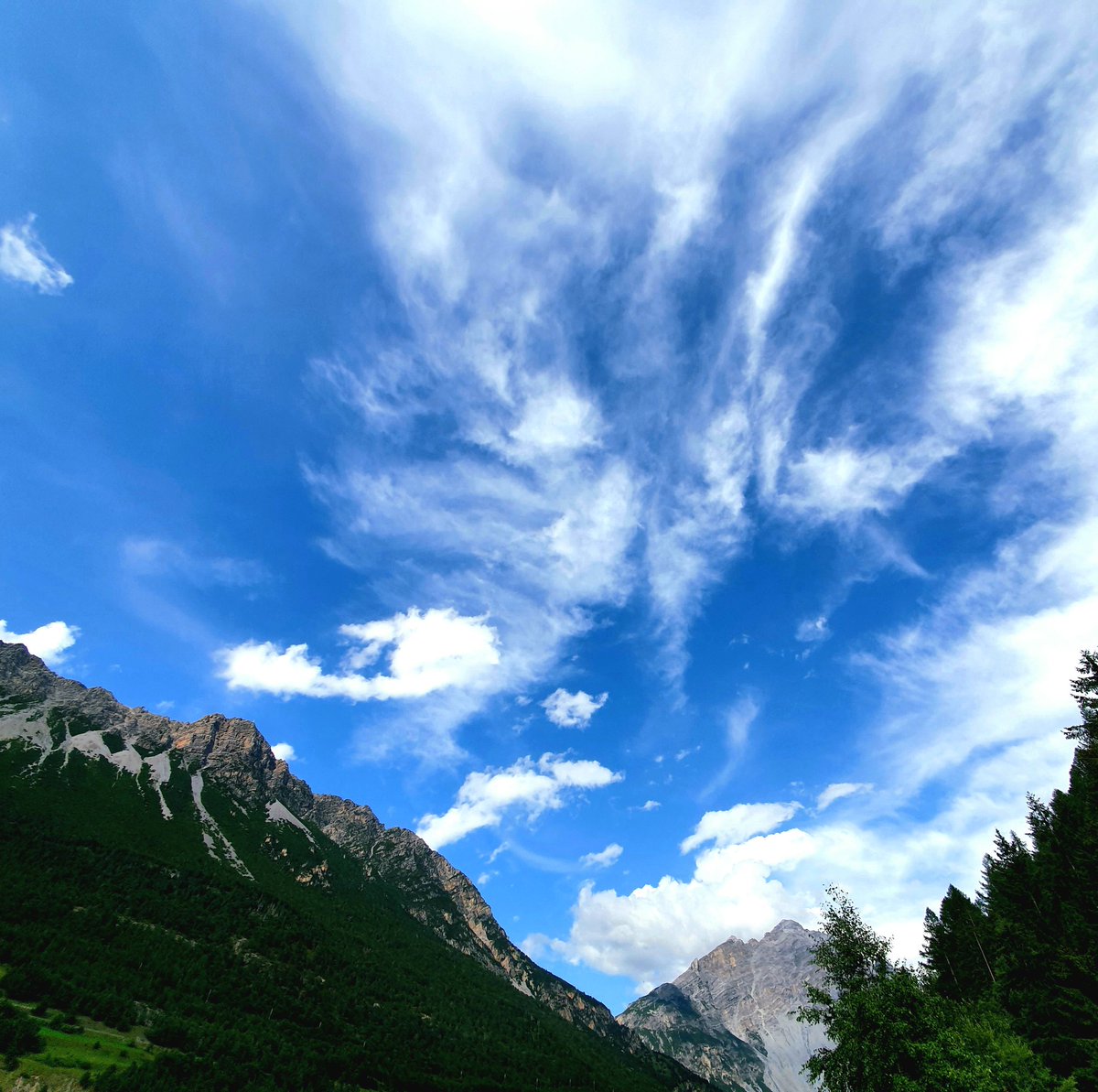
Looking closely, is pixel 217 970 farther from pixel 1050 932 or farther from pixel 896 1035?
pixel 1050 932

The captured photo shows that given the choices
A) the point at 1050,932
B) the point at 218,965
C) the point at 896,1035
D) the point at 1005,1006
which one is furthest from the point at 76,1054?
the point at 1050,932

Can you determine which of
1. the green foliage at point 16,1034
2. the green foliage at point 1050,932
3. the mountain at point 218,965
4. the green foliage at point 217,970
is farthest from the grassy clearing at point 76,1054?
the green foliage at point 1050,932

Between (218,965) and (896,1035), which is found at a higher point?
(218,965)

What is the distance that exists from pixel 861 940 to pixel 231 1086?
303ft

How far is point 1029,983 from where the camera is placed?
1891 inches

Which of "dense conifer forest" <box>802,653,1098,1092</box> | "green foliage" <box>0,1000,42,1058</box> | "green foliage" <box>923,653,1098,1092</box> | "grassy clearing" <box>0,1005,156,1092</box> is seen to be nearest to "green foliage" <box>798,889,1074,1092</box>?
"dense conifer forest" <box>802,653,1098,1092</box>

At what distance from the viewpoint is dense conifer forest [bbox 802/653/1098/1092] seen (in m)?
32.5

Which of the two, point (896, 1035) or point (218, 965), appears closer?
point (896, 1035)

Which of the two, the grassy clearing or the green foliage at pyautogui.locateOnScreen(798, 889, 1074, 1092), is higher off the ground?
the grassy clearing

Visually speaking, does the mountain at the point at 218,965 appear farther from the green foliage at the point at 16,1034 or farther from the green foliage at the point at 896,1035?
the green foliage at the point at 896,1035

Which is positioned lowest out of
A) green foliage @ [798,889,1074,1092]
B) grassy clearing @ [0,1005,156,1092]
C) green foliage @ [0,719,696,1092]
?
green foliage @ [798,889,1074,1092]

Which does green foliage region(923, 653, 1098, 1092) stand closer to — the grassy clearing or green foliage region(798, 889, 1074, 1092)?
green foliage region(798, 889, 1074, 1092)

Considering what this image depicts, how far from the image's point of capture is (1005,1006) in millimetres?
49281

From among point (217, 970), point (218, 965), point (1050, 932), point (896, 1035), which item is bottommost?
point (896, 1035)
